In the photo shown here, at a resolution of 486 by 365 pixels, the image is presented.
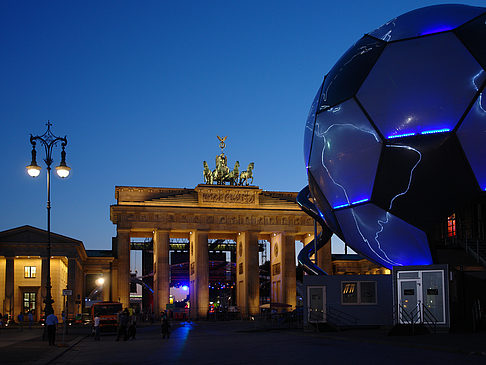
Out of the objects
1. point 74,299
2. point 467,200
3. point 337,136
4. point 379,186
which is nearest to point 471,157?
point 467,200

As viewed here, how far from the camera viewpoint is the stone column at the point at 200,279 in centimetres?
7538

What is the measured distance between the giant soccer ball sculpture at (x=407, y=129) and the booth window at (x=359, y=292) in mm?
6603

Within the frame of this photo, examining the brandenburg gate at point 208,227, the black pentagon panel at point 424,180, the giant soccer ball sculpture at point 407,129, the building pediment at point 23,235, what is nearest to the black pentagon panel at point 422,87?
the giant soccer ball sculpture at point 407,129

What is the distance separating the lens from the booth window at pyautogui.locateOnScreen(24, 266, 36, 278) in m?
73.4

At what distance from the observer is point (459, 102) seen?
19.4 metres

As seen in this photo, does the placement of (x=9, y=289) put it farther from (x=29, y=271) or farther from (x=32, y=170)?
(x=32, y=170)

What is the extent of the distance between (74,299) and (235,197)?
21407 mm

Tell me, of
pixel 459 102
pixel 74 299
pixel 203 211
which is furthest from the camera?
pixel 203 211

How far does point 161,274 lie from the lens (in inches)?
2950

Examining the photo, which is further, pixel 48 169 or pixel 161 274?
pixel 161 274

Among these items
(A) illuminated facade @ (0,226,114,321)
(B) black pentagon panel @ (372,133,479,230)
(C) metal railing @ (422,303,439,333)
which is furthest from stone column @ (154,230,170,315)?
(B) black pentagon panel @ (372,133,479,230)

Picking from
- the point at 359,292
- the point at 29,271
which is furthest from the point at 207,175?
the point at 359,292

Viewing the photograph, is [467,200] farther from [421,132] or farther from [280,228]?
[280,228]

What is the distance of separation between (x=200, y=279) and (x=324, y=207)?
53684 mm
